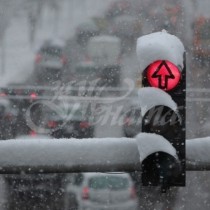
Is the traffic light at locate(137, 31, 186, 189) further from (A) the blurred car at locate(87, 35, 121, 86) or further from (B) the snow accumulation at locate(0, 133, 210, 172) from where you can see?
(A) the blurred car at locate(87, 35, 121, 86)

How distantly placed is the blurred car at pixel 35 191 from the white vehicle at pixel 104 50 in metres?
12.9

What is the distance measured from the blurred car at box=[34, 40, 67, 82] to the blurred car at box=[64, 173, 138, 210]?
1508 centimetres

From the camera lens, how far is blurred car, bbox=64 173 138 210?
1295cm

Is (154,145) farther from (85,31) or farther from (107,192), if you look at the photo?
(85,31)

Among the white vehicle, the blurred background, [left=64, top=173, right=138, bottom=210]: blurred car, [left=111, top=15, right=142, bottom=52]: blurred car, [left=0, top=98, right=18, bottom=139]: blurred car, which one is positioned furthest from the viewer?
[left=111, top=15, right=142, bottom=52]: blurred car

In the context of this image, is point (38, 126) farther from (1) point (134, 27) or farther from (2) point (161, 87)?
(2) point (161, 87)

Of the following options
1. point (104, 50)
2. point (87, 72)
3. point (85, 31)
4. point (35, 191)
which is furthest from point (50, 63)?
point (35, 191)

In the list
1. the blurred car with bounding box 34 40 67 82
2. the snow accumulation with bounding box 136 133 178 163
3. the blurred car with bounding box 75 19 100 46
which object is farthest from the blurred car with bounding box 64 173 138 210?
the blurred car with bounding box 75 19 100 46

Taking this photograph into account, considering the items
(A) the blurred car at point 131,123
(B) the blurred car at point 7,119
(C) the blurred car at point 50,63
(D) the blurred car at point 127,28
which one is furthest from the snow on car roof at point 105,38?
(A) the blurred car at point 131,123

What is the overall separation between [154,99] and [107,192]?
364 inches

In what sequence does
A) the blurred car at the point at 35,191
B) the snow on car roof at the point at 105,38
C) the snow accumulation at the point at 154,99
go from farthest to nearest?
the snow on car roof at the point at 105,38 → the blurred car at the point at 35,191 → the snow accumulation at the point at 154,99

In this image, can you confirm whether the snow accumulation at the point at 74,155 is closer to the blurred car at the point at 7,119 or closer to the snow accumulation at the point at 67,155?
the snow accumulation at the point at 67,155

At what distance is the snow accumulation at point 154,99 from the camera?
392 centimetres

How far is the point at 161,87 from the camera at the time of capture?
3.98 m
